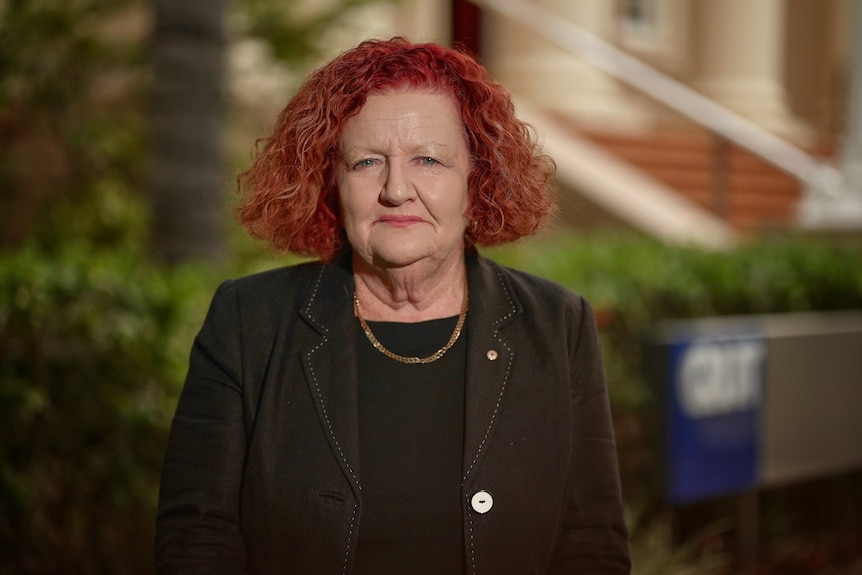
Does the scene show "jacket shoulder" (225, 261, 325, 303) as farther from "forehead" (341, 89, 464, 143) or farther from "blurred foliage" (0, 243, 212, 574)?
"blurred foliage" (0, 243, 212, 574)

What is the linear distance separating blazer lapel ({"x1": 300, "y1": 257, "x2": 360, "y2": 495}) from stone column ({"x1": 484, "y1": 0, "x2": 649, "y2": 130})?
1152 centimetres

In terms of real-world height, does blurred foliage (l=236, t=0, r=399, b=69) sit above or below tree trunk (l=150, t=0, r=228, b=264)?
above

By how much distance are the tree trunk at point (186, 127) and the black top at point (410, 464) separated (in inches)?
152

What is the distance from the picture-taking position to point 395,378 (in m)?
2.28

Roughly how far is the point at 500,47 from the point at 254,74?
5176 millimetres

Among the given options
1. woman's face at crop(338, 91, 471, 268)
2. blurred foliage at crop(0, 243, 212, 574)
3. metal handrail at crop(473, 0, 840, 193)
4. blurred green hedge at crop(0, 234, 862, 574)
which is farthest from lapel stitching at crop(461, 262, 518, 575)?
metal handrail at crop(473, 0, 840, 193)

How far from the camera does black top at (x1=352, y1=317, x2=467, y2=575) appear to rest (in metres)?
2.17

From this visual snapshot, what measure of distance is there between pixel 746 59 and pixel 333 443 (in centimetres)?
1610

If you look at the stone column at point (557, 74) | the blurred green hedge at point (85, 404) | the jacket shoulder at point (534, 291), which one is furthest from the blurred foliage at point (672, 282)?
the stone column at point (557, 74)

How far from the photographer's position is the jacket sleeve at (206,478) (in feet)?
7.10

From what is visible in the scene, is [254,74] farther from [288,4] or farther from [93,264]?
[93,264]

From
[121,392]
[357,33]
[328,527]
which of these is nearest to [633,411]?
[121,392]

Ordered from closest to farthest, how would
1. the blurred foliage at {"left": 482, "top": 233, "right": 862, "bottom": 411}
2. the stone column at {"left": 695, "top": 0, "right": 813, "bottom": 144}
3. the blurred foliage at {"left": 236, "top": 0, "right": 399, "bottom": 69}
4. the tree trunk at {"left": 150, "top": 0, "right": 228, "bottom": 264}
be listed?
the blurred foliage at {"left": 482, "top": 233, "right": 862, "bottom": 411}
the tree trunk at {"left": 150, "top": 0, "right": 228, "bottom": 264}
the blurred foliage at {"left": 236, "top": 0, "right": 399, "bottom": 69}
the stone column at {"left": 695, "top": 0, "right": 813, "bottom": 144}

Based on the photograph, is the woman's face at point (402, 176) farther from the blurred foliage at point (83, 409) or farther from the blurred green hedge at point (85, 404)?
the blurred foliage at point (83, 409)
